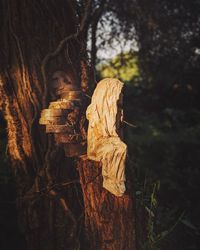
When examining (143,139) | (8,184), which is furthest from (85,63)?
(143,139)

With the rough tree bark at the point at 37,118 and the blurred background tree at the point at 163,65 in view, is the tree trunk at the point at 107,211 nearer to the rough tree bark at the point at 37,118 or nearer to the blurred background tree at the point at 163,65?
the rough tree bark at the point at 37,118

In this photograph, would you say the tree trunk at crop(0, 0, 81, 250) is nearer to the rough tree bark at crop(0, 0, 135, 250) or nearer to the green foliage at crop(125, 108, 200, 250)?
the rough tree bark at crop(0, 0, 135, 250)

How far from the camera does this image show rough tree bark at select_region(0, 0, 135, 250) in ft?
9.72

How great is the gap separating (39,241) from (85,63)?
5.78ft

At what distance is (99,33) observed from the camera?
5.53m

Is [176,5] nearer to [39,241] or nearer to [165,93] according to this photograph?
[165,93]

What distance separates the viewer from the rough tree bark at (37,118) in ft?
9.72

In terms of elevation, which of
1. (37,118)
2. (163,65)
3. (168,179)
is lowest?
(168,179)

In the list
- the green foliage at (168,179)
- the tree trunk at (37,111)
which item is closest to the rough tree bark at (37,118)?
the tree trunk at (37,111)

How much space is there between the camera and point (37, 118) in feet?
9.84

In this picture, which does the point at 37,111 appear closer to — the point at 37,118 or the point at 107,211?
the point at 37,118

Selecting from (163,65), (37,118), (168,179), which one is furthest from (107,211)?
(168,179)

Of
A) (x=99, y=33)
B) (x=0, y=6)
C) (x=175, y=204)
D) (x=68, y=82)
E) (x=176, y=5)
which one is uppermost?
(x=176, y=5)

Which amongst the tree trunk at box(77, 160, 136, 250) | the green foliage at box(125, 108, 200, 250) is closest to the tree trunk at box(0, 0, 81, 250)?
the tree trunk at box(77, 160, 136, 250)
